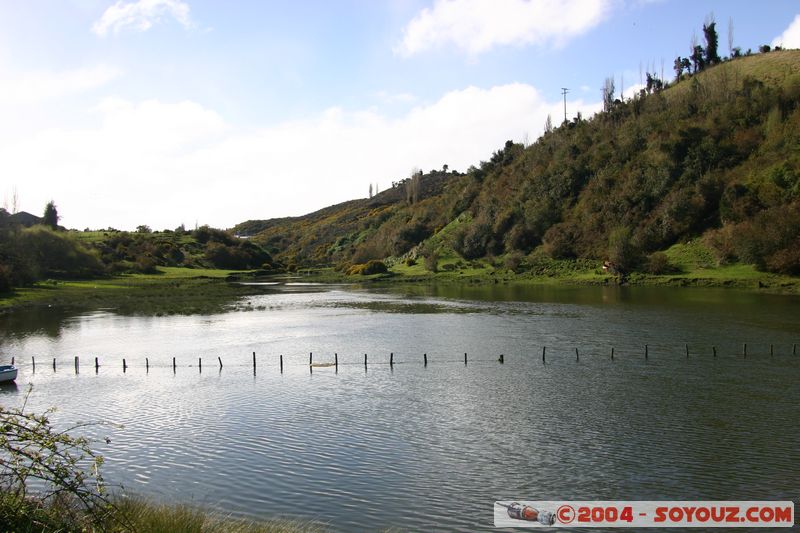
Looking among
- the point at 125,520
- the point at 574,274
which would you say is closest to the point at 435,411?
the point at 125,520

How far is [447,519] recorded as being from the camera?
20.7 m

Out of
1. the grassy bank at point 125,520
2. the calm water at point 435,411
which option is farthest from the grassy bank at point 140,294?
the grassy bank at point 125,520

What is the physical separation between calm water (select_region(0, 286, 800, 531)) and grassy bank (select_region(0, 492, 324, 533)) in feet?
7.06

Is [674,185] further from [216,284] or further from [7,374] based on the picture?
[7,374]

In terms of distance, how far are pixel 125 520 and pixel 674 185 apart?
158 meters

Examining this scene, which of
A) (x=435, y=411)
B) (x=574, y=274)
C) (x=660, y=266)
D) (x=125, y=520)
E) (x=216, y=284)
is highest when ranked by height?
(x=660, y=266)

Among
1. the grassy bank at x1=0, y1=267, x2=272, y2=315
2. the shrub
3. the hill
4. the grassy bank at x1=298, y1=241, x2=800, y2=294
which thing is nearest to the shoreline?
the grassy bank at x1=0, y1=267, x2=272, y2=315

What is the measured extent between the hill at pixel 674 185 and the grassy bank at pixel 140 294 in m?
67.5

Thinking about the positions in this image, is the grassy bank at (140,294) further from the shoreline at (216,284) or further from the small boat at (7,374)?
the small boat at (7,374)

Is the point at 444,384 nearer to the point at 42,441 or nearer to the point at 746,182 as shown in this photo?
the point at 42,441

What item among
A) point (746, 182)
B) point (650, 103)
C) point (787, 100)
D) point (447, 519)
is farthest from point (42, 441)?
point (650, 103)

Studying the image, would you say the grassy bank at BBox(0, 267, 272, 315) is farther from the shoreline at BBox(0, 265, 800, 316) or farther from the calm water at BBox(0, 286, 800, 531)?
the calm water at BBox(0, 286, 800, 531)

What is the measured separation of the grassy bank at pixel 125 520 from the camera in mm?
12297

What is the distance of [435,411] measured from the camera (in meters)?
35.1
